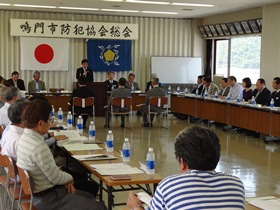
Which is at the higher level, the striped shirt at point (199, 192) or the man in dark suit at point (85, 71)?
the man in dark suit at point (85, 71)

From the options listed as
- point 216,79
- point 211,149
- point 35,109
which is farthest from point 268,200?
point 216,79

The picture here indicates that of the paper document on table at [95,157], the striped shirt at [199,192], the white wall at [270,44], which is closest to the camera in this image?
the striped shirt at [199,192]

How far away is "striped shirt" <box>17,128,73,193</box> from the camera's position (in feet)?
10.6

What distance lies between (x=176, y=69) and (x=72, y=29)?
365 centimetres

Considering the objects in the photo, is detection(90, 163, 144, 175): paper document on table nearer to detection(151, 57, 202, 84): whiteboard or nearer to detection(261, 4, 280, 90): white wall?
detection(261, 4, 280, 90): white wall

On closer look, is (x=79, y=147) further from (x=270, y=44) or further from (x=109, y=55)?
→ (x=109, y=55)

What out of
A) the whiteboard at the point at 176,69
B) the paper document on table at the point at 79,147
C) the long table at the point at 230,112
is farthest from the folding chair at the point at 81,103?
the paper document on table at the point at 79,147

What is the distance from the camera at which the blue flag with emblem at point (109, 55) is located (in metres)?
13.8

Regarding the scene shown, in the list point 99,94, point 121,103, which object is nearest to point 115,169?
point 121,103

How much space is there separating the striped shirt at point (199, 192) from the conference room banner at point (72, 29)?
1167 cm

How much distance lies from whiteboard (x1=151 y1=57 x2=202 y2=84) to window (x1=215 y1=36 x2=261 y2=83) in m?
0.77

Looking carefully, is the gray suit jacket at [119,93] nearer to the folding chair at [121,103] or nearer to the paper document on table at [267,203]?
the folding chair at [121,103]

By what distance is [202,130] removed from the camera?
2076 mm

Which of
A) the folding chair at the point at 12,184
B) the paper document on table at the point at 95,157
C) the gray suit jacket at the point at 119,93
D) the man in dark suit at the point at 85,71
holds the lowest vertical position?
the folding chair at the point at 12,184
